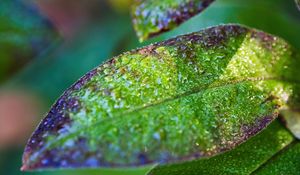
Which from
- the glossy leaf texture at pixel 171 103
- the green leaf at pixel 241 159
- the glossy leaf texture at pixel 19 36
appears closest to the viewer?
the glossy leaf texture at pixel 171 103

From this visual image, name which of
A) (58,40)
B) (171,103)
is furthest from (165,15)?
(58,40)

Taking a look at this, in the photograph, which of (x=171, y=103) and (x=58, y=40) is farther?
(x=58, y=40)

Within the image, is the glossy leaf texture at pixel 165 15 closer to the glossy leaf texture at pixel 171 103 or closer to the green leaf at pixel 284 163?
the glossy leaf texture at pixel 171 103

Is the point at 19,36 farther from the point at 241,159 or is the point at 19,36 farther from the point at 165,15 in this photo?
the point at 241,159

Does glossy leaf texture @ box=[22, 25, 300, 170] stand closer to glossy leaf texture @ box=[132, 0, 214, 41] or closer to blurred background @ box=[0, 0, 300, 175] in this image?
glossy leaf texture @ box=[132, 0, 214, 41]

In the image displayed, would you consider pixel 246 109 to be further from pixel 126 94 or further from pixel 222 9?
→ pixel 222 9

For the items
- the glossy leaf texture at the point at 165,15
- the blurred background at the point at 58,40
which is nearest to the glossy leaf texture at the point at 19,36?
the blurred background at the point at 58,40
